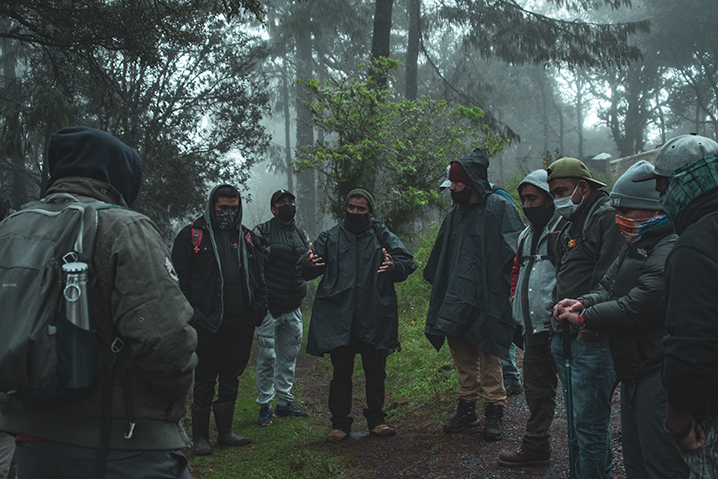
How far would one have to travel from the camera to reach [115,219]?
208cm

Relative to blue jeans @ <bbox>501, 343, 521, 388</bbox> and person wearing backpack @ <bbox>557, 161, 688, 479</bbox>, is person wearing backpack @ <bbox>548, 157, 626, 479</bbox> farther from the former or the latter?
blue jeans @ <bbox>501, 343, 521, 388</bbox>

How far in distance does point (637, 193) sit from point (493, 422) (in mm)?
2727

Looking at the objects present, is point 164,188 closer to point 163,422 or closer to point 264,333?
point 264,333

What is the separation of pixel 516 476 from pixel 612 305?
77.1 inches

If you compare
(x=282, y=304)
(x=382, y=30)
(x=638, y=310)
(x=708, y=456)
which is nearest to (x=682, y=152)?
(x=638, y=310)

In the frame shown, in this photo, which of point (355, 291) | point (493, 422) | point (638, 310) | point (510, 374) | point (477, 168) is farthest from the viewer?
point (510, 374)

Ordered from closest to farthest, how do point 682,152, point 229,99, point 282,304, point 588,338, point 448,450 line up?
point 682,152
point 588,338
point 448,450
point 282,304
point 229,99

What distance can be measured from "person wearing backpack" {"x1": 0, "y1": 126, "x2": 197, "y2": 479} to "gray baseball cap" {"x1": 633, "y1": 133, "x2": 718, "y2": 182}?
187 cm

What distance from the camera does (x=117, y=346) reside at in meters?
2.05

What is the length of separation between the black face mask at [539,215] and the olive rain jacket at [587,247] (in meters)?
0.55

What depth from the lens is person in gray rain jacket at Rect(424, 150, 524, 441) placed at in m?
4.81

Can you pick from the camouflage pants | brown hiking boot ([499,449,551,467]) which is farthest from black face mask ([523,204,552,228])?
the camouflage pants

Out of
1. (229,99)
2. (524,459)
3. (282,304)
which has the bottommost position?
(524,459)

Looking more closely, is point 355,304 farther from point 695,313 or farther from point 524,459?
point 695,313
